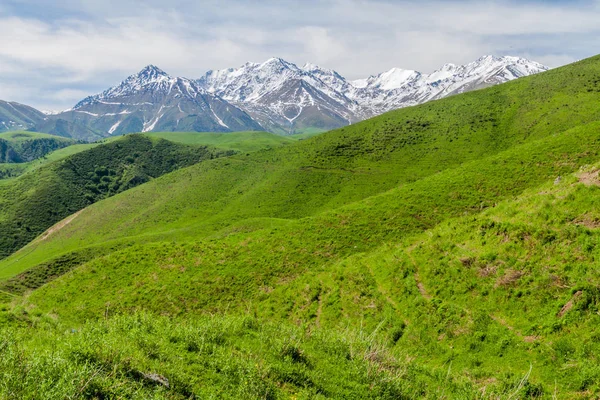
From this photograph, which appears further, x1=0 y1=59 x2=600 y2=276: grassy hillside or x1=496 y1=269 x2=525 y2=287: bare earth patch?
x1=0 y1=59 x2=600 y2=276: grassy hillside

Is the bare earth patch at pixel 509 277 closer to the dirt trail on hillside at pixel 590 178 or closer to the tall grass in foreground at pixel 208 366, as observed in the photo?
the tall grass in foreground at pixel 208 366

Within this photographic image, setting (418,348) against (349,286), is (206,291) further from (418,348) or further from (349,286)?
(418,348)

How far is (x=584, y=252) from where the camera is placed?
17.9 m

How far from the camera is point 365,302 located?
23953 mm

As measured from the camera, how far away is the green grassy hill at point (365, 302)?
36.9ft

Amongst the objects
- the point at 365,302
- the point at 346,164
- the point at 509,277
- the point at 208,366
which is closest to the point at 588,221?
the point at 509,277

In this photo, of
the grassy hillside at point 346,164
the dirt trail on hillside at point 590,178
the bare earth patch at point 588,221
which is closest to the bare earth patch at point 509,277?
the bare earth patch at point 588,221

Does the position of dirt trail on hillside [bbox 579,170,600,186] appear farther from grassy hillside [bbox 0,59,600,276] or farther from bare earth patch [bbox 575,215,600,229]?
grassy hillside [bbox 0,59,600,276]

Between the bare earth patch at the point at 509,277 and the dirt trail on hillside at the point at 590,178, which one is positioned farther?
the dirt trail on hillside at the point at 590,178

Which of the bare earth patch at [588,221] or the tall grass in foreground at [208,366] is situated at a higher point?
the bare earth patch at [588,221]

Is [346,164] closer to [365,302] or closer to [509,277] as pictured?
[365,302]

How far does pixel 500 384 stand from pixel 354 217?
2890 cm

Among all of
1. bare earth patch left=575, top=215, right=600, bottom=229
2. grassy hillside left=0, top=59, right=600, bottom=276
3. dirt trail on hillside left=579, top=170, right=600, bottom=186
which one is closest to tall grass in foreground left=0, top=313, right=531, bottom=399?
bare earth patch left=575, top=215, right=600, bottom=229

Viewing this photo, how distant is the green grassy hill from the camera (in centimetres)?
1124
